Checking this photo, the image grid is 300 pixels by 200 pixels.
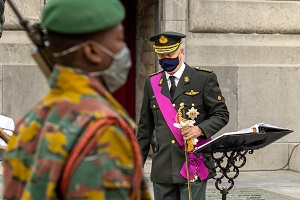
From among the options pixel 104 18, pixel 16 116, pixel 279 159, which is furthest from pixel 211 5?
pixel 104 18

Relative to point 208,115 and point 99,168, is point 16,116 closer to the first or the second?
point 208,115

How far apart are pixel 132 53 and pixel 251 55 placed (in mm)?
1860

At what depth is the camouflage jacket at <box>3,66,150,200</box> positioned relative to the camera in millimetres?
2150

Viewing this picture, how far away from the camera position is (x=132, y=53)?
12797 mm

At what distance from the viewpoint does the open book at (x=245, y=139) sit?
5949 mm

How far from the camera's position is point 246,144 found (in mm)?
6375

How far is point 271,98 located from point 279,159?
35.5 inches

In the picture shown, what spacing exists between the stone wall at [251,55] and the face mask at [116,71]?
9411 mm

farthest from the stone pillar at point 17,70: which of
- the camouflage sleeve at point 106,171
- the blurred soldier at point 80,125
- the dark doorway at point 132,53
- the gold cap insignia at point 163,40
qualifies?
the camouflage sleeve at point 106,171

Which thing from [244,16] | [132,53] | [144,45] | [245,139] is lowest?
[245,139]

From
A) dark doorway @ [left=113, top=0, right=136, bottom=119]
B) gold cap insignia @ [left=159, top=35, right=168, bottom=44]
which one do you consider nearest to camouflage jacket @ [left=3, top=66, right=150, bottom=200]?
gold cap insignia @ [left=159, top=35, right=168, bottom=44]

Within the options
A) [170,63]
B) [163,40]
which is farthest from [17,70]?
[170,63]

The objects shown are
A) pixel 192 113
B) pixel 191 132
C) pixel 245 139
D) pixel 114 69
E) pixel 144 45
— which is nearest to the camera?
pixel 114 69

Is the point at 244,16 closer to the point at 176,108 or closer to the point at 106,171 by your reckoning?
the point at 176,108
